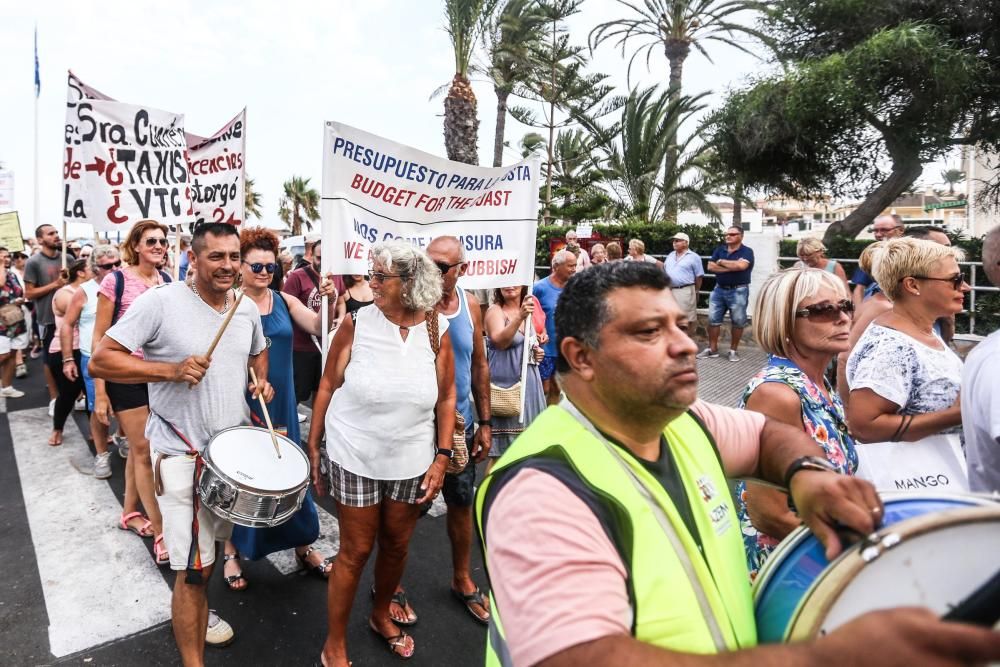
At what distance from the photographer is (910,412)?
2.60 m

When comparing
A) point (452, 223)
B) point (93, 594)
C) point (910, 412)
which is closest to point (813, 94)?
point (452, 223)

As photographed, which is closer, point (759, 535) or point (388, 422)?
point (759, 535)

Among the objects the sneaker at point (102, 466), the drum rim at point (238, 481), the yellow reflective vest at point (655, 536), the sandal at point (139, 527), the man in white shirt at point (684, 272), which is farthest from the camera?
the man in white shirt at point (684, 272)

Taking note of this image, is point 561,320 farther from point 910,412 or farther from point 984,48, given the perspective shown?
point 984,48

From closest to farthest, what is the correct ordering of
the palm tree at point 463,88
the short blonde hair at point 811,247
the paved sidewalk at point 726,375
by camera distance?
1. the short blonde hair at point 811,247
2. the paved sidewalk at point 726,375
3. the palm tree at point 463,88

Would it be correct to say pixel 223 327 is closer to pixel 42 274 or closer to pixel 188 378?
pixel 188 378

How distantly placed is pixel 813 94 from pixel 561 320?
13.2m

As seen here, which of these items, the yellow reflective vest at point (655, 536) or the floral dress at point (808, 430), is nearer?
the yellow reflective vest at point (655, 536)

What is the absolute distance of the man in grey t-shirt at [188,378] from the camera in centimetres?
270

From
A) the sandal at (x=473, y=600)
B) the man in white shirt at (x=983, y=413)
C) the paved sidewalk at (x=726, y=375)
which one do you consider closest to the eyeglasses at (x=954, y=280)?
the man in white shirt at (x=983, y=413)

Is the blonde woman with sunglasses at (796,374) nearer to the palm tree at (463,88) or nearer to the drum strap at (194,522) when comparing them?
the drum strap at (194,522)

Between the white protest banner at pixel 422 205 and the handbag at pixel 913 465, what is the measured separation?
8.20 ft

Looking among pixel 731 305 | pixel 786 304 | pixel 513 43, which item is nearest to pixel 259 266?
pixel 786 304

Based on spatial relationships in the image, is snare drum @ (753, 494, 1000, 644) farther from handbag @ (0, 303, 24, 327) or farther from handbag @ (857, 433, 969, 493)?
handbag @ (0, 303, 24, 327)
